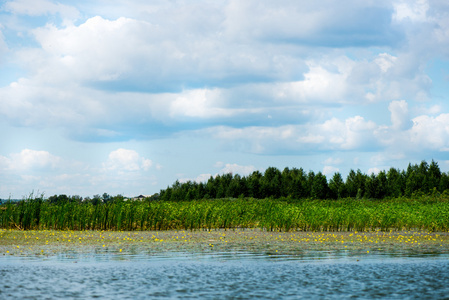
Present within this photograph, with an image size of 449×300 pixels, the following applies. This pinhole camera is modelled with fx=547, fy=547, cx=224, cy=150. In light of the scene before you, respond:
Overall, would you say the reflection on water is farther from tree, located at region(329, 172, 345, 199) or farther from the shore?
tree, located at region(329, 172, 345, 199)

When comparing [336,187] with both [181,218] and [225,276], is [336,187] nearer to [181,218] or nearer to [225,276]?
[181,218]

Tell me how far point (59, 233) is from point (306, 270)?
1708cm

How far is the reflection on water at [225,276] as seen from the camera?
1248cm

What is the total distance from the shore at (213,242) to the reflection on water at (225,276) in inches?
67.5

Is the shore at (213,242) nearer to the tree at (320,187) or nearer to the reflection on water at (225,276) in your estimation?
the reflection on water at (225,276)

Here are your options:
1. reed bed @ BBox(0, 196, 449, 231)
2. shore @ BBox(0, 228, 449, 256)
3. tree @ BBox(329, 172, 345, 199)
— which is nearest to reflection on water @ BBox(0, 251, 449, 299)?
shore @ BBox(0, 228, 449, 256)

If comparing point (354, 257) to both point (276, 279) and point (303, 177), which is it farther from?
point (303, 177)

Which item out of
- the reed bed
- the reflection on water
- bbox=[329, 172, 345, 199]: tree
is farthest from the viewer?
bbox=[329, 172, 345, 199]: tree

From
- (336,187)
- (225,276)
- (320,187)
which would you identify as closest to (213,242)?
(225,276)

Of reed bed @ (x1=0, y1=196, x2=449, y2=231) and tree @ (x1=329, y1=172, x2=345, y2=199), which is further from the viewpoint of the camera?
tree @ (x1=329, y1=172, x2=345, y2=199)

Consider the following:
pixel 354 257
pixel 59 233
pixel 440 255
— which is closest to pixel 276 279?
pixel 354 257

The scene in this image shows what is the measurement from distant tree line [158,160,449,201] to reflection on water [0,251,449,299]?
65.1 metres

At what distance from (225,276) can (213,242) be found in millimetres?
10264

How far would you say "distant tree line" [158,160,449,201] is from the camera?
84500mm
